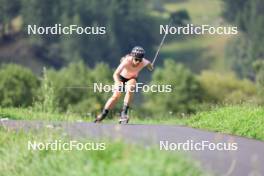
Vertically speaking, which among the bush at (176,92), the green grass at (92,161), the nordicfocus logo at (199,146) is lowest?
the bush at (176,92)

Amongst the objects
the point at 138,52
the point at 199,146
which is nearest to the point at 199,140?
the point at 199,146

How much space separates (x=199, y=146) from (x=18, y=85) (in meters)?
95.6

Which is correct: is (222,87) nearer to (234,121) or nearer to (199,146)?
(234,121)

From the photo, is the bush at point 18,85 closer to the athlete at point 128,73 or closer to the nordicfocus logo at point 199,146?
the athlete at point 128,73

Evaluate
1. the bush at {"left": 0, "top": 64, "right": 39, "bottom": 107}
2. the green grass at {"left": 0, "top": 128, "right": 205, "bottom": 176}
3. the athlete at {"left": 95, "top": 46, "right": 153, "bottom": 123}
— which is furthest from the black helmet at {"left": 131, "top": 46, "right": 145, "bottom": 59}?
the bush at {"left": 0, "top": 64, "right": 39, "bottom": 107}

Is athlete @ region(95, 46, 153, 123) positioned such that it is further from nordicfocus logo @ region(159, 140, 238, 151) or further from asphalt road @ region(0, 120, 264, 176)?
nordicfocus logo @ region(159, 140, 238, 151)

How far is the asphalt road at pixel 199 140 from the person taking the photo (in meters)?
12.4

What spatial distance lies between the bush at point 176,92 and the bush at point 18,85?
17381 millimetres

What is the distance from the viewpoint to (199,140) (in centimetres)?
1602

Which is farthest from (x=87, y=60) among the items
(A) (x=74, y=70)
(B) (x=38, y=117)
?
(B) (x=38, y=117)

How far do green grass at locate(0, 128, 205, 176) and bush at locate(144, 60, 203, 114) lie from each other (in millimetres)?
103142

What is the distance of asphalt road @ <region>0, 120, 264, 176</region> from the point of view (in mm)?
12398

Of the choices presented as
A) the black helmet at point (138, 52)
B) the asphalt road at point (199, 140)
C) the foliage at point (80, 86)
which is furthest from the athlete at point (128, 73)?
the foliage at point (80, 86)

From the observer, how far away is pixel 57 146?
13281mm
